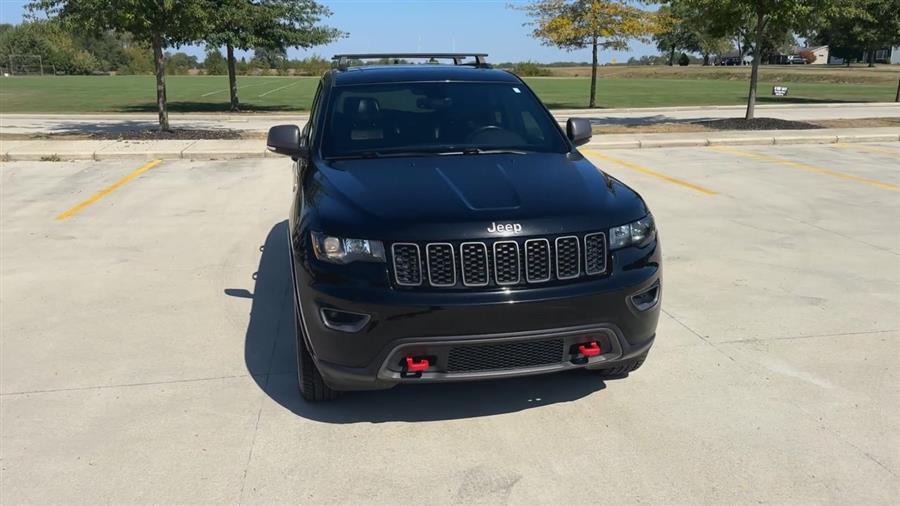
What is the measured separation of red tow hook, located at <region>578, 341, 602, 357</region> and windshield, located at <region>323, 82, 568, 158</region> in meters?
1.49

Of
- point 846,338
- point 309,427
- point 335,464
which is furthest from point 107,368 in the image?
point 846,338

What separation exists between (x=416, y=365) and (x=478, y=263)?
544 millimetres

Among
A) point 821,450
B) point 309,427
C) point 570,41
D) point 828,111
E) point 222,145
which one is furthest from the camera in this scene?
point 570,41

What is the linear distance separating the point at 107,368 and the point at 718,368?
3.65 metres

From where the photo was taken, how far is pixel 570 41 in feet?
86.0

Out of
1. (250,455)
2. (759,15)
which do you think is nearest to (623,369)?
(250,455)

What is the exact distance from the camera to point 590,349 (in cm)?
353

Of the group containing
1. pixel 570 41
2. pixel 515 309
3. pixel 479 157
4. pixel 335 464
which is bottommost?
pixel 335 464

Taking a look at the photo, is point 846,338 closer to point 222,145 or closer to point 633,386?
point 633,386

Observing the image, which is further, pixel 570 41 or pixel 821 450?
pixel 570 41

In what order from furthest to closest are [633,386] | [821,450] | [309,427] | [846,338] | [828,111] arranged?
[828,111], [846,338], [633,386], [309,427], [821,450]

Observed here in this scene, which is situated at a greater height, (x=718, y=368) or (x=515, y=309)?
(x=515, y=309)

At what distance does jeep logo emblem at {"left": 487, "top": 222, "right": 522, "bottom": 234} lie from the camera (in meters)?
3.34

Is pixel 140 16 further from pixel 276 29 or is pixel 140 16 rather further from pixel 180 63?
pixel 180 63
